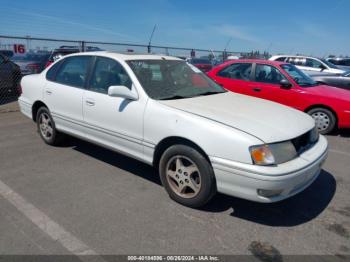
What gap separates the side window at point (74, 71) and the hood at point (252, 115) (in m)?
1.56

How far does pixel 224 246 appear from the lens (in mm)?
2732

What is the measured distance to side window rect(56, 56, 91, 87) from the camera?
174 inches

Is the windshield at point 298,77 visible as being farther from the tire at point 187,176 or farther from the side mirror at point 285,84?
the tire at point 187,176

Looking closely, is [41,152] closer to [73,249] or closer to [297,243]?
[73,249]

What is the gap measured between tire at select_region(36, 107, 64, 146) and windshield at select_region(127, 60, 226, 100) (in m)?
1.89

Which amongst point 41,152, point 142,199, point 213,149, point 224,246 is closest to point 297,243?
point 224,246

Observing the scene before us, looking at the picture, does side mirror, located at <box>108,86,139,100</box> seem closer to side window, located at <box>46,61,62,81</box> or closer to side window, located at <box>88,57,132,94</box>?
side window, located at <box>88,57,132,94</box>

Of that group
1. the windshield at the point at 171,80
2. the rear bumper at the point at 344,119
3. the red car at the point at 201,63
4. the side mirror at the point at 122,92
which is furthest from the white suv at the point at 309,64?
the side mirror at the point at 122,92

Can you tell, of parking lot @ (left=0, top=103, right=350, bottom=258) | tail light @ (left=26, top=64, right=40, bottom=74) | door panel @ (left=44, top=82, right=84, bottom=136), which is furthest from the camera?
tail light @ (left=26, top=64, right=40, bottom=74)

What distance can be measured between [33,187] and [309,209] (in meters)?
3.16

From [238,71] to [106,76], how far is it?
13.4ft

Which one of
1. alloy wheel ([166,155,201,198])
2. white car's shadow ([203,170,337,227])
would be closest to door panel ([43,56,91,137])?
alloy wheel ([166,155,201,198])

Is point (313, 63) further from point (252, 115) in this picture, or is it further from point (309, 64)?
point (252, 115)

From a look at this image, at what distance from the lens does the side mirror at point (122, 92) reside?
11.6 ft
